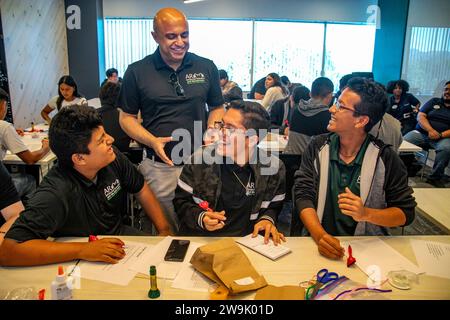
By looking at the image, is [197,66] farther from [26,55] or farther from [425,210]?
[26,55]

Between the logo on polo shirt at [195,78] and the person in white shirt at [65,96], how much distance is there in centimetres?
309

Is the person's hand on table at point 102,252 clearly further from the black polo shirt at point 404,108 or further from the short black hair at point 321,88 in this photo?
the black polo shirt at point 404,108

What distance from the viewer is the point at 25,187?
3285 millimetres

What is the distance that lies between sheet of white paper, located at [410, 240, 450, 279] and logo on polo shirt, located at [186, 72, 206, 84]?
1529 mm

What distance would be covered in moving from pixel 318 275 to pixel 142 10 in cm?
823

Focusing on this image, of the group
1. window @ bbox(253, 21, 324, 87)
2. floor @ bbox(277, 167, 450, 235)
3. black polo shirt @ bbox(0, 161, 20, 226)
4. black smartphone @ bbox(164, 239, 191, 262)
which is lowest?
floor @ bbox(277, 167, 450, 235)

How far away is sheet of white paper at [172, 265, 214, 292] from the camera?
147 centimetres

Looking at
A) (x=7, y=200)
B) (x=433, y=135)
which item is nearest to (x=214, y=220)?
(x=7, y=200)

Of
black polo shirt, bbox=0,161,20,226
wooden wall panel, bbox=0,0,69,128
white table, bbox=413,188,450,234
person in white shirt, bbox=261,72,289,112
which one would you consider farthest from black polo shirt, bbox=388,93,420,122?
wooden wall panel, bbox=0,0,69,128

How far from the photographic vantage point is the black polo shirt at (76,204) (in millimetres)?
1644

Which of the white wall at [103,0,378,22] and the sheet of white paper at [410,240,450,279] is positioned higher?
the white wall at [103,0,378,22]

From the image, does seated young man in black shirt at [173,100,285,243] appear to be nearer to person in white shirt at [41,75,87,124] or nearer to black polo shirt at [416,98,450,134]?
person in white shirt at [41,75,87,124]

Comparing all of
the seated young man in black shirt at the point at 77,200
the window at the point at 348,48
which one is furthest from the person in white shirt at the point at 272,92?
the seated young man in black shirt at the point at 77,200

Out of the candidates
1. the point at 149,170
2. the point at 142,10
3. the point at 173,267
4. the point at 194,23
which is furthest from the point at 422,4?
the point at 173,267
